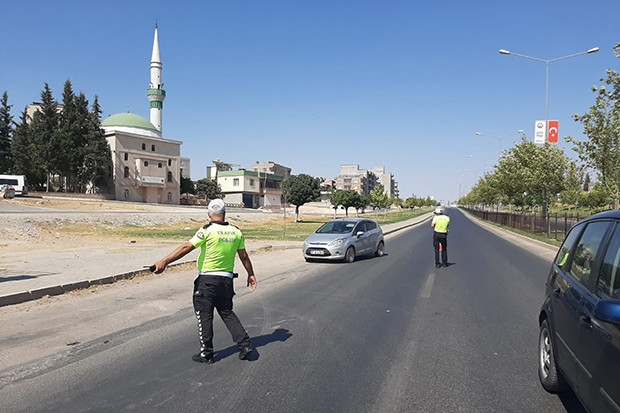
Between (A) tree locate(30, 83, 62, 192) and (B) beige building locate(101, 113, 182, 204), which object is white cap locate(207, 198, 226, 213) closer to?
(A) tree locate(30, 83, 62, 192)

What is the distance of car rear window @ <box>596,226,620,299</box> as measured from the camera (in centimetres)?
307

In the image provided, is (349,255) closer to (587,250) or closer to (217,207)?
(217,207)

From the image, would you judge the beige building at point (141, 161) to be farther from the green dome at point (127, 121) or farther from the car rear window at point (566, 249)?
the car rear window at point (566, 249)

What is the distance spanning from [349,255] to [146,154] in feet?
218

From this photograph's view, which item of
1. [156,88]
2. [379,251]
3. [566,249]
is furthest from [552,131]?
[156,88]

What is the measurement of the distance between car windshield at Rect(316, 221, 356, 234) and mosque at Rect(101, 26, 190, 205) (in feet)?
201

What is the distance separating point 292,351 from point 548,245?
21.0m

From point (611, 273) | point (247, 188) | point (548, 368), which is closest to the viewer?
point (611, 273)

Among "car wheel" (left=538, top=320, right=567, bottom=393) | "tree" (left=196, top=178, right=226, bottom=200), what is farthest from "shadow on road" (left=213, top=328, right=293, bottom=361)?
"tree" (left=196, top=178, right=226, bottom=200)

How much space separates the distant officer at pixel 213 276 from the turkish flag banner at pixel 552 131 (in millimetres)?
25059

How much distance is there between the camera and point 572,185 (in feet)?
105

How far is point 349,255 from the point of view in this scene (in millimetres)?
16047

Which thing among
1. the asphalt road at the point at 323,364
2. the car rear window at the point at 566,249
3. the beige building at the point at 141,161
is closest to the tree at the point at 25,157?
the beige building at the point at 141,161

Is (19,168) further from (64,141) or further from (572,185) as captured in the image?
(572,185)
